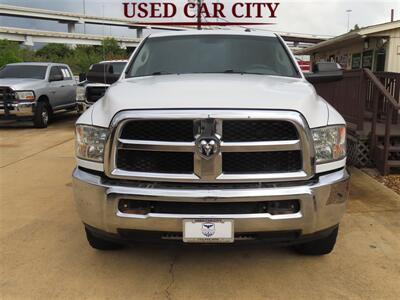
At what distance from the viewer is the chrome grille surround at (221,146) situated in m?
2.89

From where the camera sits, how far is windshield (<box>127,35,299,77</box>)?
4.36m

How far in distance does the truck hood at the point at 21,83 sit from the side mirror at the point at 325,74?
9668mm

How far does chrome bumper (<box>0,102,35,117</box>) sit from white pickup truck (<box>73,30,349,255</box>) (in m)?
9.80

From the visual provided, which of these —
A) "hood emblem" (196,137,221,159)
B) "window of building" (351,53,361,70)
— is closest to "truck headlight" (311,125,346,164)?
"hood emblem" (196,137,221,159)

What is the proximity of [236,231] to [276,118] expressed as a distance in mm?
755

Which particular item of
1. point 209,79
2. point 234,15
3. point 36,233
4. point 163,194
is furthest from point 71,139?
point 234,15

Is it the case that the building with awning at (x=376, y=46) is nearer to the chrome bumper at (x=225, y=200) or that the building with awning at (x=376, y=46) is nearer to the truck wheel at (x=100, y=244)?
the chrome bumper at (x=225, y=200)

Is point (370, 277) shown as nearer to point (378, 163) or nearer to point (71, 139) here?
point (378, 163)

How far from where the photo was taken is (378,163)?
671 centimetres

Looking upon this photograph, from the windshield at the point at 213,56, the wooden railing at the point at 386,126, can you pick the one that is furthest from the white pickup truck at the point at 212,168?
the wooden railing at the point at 386,126

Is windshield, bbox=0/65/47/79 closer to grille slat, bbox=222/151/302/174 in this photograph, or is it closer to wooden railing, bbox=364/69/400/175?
wooden railing, bbox=364/69/400/175

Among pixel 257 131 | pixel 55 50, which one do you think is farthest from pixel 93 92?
pixel 55 50

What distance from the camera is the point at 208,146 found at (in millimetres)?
2867

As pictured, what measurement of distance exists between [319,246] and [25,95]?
413 inches
